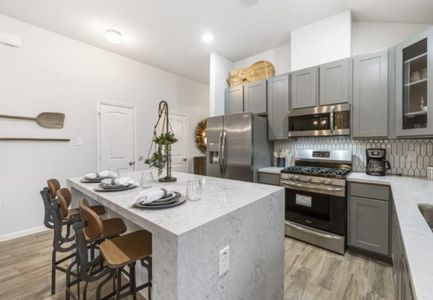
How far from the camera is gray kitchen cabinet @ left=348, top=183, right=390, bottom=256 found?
2.22 meters

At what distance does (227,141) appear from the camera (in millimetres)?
3459

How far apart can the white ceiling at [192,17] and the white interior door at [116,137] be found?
3.79 ft

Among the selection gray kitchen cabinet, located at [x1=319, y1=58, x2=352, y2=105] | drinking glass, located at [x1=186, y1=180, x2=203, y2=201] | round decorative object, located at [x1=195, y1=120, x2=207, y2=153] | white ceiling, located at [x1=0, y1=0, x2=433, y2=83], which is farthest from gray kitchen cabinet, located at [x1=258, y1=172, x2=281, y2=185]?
round decorative object, located at [x1=195, y1=120, x2=207, y2=153]

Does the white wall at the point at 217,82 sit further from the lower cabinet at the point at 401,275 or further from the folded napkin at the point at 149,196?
the lower cabinet at the point at 401,275

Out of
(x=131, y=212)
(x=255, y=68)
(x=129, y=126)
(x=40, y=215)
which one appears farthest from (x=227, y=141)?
(x=40, y=215)

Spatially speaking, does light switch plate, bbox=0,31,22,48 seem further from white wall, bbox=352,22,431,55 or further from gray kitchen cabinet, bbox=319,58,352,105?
white wall, bbox=352,22,431,55

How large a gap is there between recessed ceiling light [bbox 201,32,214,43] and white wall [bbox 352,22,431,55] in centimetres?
211

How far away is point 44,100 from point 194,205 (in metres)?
3.35

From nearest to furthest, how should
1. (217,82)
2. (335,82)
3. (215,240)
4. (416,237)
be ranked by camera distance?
(416,237)
(215,240)
(335,82)
(217,82)

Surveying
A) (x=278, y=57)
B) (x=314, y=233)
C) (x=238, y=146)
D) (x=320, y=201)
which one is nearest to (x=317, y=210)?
(x=320, y=201)

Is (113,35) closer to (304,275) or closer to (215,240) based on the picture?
(215,240)

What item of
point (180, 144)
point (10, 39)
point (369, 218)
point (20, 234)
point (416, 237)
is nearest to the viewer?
point (416, 237)

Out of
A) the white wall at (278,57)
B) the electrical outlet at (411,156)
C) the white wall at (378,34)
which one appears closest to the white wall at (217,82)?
the white wall at (278,57)

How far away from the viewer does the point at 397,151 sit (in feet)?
8.67
